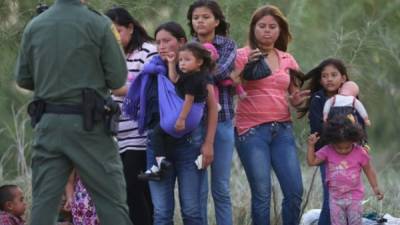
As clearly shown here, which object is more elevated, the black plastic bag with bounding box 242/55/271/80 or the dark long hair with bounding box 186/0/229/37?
the dark long hair with bounding box 186/0/229/37

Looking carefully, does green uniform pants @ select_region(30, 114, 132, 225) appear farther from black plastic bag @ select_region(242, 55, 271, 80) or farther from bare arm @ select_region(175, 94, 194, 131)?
black plastic bag @ select_region(242, 55, 271, 80)

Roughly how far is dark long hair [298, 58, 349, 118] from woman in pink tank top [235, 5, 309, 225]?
8.2 inches

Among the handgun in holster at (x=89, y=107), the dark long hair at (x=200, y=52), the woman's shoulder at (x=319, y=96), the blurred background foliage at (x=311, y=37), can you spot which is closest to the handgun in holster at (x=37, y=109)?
the handgun in holster at (x=89, y=107)

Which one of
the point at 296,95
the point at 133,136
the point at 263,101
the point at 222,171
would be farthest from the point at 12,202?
the point at 296,95

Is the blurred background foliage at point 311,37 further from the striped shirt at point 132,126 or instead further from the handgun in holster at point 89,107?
the handgun in holster at point 89,107

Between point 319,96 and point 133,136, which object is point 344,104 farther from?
point 133,136

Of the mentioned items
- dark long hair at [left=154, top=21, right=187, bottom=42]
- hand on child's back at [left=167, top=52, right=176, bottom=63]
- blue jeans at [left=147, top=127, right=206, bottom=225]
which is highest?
dark long hair at [left=154, top=21, right=187, bottom=42]

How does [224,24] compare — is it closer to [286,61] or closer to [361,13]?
[286,61]

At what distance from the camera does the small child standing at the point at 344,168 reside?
297 inches

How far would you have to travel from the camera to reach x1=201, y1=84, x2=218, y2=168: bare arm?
715 centimetres

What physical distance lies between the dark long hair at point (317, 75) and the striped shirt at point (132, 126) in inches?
47.8

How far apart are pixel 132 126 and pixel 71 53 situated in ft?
4.59

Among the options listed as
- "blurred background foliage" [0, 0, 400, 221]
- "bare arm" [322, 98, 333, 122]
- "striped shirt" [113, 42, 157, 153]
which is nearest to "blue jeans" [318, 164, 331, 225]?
"bare arm" [322, 98, 333, 122]

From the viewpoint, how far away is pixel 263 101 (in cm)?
773
